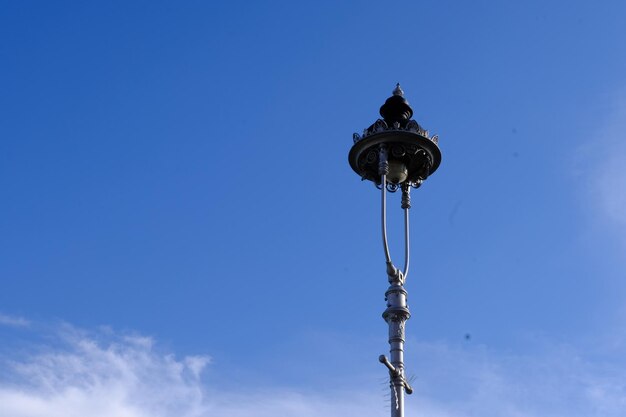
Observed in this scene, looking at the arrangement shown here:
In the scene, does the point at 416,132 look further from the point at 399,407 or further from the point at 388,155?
the point at 399,407

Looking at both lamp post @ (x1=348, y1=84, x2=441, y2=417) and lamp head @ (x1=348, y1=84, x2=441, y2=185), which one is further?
lamp head @ (x1=348, y1=84, x2=441, y2=185)

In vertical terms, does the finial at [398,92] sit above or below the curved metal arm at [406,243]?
above

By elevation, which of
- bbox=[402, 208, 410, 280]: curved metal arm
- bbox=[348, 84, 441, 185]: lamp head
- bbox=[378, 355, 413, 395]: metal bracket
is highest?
bbox=[348, 84, 441, 185]: lamp head

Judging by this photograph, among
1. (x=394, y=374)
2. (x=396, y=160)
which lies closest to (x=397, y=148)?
(x=396, y=160)

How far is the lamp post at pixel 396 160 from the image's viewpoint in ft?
66.9

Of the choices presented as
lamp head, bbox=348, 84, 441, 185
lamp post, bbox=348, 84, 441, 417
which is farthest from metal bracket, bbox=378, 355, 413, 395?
lamp head, bbox=348, 84, 441, 185

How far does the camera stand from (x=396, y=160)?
22.0 metres

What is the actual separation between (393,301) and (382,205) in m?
1.85

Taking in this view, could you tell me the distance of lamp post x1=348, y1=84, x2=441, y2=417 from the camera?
20391 mm

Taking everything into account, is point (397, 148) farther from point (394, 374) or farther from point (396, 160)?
point (394, 374)

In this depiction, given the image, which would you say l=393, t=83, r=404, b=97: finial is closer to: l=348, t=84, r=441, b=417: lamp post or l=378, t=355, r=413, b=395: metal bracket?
l=348, t=84, r=441, b=417: lamp post

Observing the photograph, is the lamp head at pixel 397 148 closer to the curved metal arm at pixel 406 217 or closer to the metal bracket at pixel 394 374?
the curved metal arm at pixel 406 217

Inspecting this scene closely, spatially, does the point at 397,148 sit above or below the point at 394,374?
above

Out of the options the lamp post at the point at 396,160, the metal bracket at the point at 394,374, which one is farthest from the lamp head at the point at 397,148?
the metal bracket at the point at 394,374
